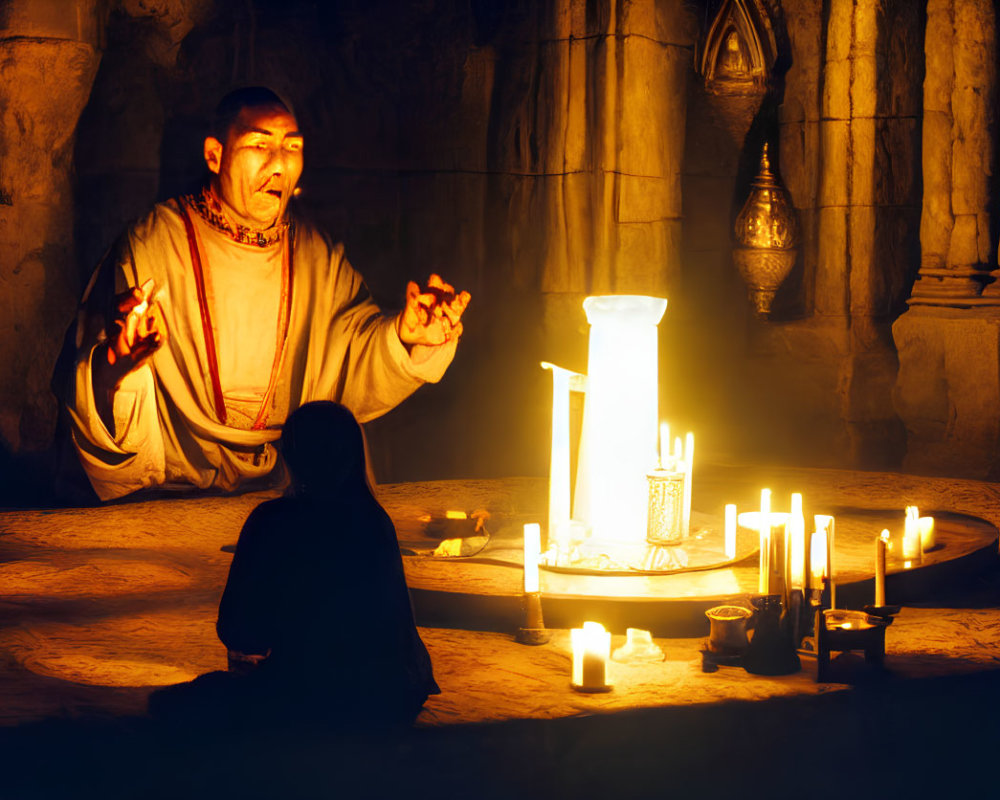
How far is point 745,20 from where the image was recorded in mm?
9242

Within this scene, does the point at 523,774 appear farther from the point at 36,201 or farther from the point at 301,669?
the point at 36,201

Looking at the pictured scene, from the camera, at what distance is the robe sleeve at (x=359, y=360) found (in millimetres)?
7672

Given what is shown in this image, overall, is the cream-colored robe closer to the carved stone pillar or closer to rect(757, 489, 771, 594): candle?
the carved stone pillar

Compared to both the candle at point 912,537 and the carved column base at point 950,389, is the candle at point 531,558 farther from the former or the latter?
the carved column base at point 950,389

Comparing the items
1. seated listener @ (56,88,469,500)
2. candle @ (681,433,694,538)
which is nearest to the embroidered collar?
seated listener @ (56,88,469,500)

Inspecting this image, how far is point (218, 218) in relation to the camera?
24.8ft

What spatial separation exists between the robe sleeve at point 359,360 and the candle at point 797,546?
260cm

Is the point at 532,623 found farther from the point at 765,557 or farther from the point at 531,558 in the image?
Result: the point at 765,557

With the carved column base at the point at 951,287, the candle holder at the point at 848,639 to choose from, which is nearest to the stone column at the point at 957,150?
the carved column base at the point at 951,287

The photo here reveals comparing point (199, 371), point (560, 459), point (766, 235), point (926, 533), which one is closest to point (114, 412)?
point (199, 371)

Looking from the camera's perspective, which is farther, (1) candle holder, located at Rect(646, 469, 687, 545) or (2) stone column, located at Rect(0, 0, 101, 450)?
(2) stone column, located at Rect(0, 0, 101, 450)

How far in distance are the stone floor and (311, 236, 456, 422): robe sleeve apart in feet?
5.94

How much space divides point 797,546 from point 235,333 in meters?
3.30

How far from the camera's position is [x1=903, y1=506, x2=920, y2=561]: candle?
639 centimetres
